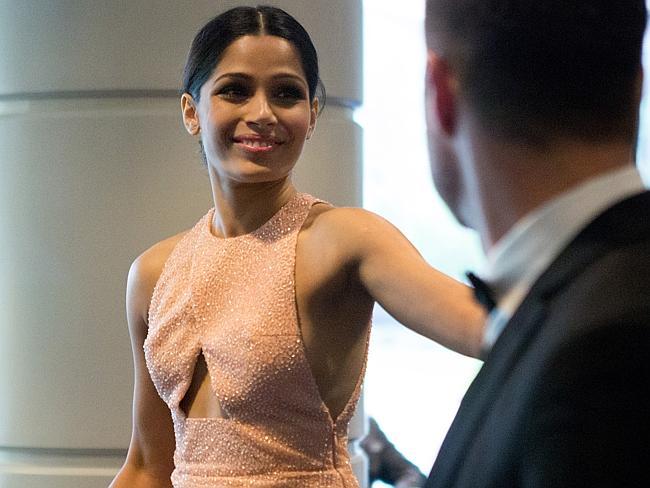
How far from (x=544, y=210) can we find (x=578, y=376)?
0.46 feet

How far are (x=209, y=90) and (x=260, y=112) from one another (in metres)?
0.10

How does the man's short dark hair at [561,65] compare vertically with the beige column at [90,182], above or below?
above

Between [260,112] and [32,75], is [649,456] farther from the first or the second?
[32,75]

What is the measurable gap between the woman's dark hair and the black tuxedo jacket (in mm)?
1064

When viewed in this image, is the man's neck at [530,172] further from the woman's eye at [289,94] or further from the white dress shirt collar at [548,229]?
the woman's eye at [289,94]

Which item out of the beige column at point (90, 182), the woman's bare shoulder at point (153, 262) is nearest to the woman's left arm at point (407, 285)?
the woman's bare shoulder at point (153, 262)

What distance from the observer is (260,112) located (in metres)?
1.67

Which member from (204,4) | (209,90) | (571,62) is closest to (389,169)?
(204,4)

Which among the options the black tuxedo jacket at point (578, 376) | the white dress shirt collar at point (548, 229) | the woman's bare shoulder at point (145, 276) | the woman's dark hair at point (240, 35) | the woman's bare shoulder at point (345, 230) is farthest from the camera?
the woman's bare shoulder at point (145, 276)

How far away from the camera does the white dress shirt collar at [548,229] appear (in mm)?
724

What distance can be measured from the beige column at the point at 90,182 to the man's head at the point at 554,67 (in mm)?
1712

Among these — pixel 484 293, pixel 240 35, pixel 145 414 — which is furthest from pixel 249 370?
pixel 484 293

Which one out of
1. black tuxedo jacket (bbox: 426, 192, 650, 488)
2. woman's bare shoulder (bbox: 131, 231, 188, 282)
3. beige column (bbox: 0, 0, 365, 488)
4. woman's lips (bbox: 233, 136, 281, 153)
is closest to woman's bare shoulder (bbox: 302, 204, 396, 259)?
woman's lips (bbox: 233, 136, 281, 153)

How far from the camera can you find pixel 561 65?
741 mm
